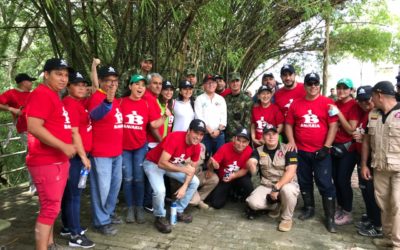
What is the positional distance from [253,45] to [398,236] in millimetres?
4825

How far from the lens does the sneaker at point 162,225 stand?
3.48m

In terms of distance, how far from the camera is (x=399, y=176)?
3.10m

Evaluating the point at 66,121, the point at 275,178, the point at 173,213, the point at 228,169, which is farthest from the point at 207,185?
the point at 66,121

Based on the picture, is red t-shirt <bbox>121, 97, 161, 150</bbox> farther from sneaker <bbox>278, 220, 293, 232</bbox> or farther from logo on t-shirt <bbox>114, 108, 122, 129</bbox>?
sneaker <bbox>278, 220, 293, 232</bbox>

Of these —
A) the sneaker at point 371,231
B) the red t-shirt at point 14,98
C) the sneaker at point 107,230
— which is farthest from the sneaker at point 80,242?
the sneaker at point 371,231

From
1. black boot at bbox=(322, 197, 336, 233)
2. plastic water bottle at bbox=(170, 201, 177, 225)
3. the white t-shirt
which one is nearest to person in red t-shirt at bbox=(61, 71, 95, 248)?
plastic water bottle at bbox=(170, 201, 177, 225)

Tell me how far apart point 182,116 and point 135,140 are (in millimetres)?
828

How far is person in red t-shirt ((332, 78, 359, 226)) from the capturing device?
3758 mm

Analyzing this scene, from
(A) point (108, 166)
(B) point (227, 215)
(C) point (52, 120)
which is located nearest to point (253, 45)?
(B) point (227, 215)

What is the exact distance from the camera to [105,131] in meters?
3.28

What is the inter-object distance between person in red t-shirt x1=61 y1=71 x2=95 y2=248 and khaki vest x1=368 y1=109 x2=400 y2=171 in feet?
8.79

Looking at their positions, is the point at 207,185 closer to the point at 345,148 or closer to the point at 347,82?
the point at 345,148

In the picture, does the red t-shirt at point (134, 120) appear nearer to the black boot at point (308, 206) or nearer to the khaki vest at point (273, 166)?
the khaki vest at point (273, 166)

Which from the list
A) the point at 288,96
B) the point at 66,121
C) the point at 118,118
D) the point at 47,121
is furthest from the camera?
the point at 288,96
